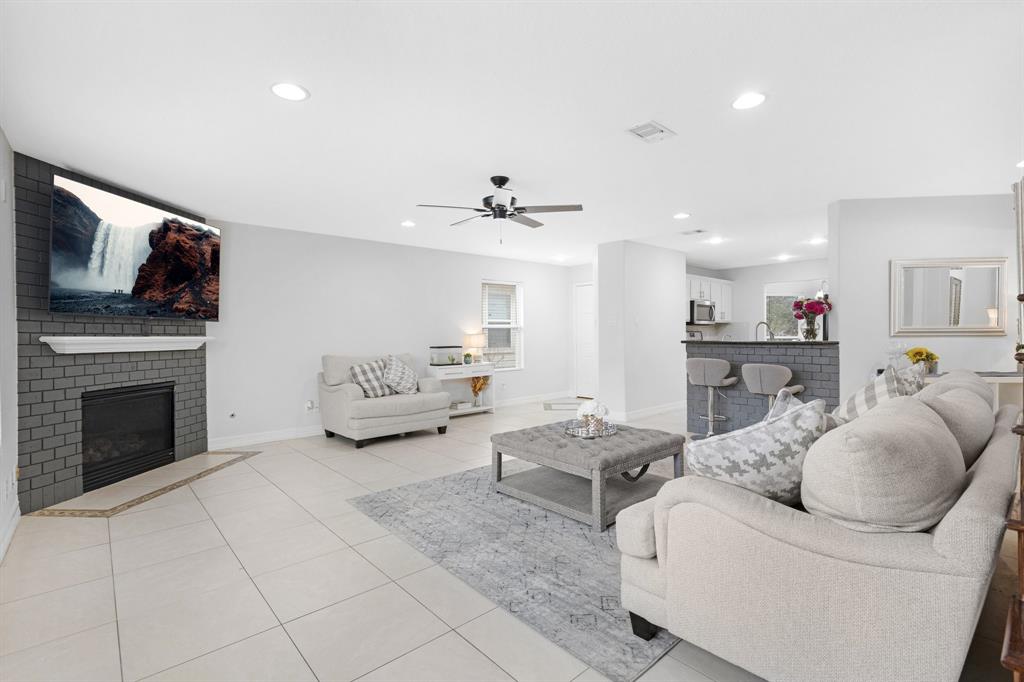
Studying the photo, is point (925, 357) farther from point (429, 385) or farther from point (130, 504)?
point (130, 504)

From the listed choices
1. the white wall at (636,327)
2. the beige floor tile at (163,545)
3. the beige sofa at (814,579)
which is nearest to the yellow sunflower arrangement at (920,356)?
the beige sofa at (814,579)

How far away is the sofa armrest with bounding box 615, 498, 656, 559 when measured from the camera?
68.6 inches

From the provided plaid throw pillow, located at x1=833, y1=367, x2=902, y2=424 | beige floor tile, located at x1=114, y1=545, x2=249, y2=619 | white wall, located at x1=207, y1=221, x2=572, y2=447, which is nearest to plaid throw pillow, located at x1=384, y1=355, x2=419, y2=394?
white wall, located at x1=207, y1=221, x2=572, y2=447

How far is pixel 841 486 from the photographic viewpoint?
4.54ft

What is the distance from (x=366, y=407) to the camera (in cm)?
512

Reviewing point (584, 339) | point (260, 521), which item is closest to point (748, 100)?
point (260, 521)

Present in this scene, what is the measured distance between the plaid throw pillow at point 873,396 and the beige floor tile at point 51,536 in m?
4.13

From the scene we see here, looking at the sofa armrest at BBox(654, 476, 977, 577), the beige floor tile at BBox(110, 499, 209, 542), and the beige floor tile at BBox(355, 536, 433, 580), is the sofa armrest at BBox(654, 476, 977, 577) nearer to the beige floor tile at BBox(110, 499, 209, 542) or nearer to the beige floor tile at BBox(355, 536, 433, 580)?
the beige floor tile at BBox(355, 536, 433, 580)

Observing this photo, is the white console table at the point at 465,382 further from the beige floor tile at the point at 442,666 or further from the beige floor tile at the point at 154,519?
the beige floor tile at the point at 442,666

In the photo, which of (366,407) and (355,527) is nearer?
(355,527)

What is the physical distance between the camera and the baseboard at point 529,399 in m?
7.89

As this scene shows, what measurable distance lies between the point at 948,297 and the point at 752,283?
194 inches

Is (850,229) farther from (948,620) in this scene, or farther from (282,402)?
(282,402)

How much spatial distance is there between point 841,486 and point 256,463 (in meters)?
4.66
